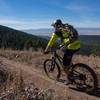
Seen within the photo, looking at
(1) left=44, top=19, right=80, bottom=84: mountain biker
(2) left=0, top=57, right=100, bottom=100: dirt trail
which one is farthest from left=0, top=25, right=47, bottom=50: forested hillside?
(1) left=44, top=19, right=80, bottom=84: mountain biker

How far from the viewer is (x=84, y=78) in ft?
31.7

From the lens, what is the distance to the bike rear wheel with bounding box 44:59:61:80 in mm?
11054

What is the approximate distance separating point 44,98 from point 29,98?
0.35 m

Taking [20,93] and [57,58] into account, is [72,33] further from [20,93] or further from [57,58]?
[20,93]

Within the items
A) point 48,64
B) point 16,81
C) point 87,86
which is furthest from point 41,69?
point 16,81

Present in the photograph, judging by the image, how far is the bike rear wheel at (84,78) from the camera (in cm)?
935

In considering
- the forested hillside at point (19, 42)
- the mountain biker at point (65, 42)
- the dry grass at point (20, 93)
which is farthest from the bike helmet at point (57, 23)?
the forested hillside at point (19, 42)

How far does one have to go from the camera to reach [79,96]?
9.04 m

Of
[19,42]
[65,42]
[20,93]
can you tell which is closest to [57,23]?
[65,42]

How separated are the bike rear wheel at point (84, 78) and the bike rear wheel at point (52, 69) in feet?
3.73

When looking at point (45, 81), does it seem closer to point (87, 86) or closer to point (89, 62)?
point (87, 86)

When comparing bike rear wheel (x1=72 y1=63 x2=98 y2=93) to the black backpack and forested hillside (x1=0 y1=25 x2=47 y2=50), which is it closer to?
the black backpack

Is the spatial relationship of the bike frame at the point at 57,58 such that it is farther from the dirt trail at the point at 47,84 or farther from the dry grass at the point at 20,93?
the dry grass at the point at 20,93

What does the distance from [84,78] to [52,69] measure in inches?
70.9
